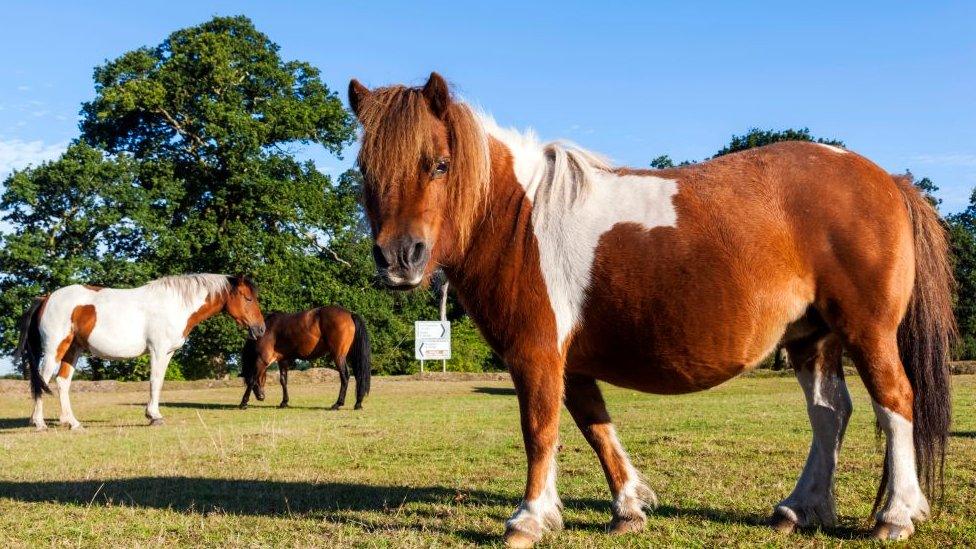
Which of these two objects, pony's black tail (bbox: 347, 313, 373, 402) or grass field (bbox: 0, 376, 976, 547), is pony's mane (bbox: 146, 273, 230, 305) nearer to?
grass field (bbox: 0, 376, 976, 547)

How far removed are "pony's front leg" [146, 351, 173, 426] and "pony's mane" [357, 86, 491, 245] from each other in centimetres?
1101

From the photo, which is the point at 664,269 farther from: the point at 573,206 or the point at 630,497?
the point at 630,497

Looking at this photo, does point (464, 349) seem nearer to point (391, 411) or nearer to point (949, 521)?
point (391, 411)

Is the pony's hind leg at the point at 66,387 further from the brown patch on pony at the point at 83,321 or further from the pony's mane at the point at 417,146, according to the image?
the pony's mane at the point at 417,146

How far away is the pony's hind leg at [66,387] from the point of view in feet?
41.9

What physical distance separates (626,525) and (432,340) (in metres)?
31.9

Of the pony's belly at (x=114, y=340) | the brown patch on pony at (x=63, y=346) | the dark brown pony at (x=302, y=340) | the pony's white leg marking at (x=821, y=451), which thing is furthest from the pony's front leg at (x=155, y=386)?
the pony's white leg marking at (x=821, y=451)

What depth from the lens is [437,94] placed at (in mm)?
4062

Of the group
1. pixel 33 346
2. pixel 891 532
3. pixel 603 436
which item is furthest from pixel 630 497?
pixel 33 346

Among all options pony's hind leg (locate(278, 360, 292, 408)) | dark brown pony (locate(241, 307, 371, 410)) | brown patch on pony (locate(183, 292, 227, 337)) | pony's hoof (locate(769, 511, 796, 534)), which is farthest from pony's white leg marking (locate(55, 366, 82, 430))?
pony's hoof (locate(769, 511, 796, 534))

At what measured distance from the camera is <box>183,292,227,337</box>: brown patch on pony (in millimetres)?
14883

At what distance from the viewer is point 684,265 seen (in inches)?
155

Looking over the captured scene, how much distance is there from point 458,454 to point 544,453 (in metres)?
4.01

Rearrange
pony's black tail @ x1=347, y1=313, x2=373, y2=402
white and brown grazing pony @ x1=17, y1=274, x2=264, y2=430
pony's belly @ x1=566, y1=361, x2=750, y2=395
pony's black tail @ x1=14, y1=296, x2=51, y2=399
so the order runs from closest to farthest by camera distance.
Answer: pony's belly @ x1=566, y1=361, x2=750, y2=395
pony's black tail @ x1=14, y1=296, x2=51, y2=399
white and brown grazing pony @ x1=17, y1=274, x2=264, y2=430
pony's black tail @ x1=347, y1=313, x2=373, y2=402
